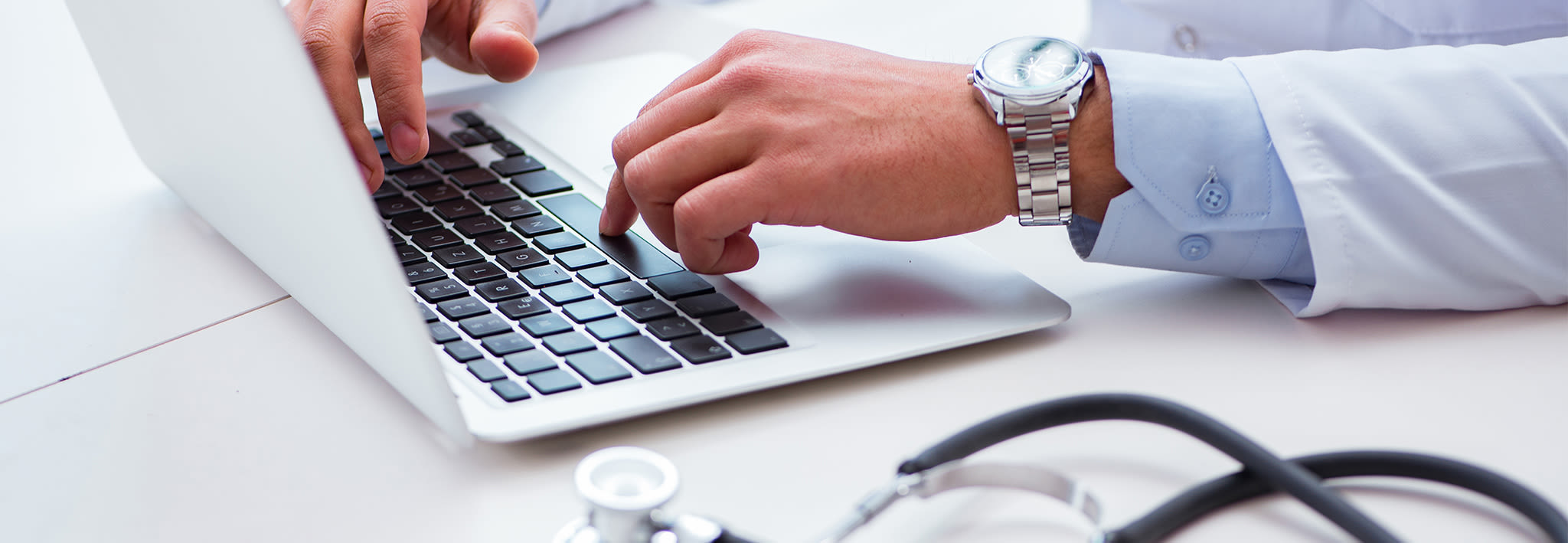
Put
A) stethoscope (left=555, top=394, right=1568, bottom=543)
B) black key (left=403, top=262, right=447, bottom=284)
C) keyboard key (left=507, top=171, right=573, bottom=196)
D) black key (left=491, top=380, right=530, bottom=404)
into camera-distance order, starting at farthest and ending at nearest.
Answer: keyboard key (left=507, top=171, right=573, bottom=196), black key (left=403, top=262, right=447, bottom=284), black key (left=491, top=380, right=530, bottom=404), stethoscope (left=555, top=394, right=1568, bottom=543)

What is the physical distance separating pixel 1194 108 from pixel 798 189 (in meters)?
0.19

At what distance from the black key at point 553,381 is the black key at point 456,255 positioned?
13cm

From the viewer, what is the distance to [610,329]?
50cm

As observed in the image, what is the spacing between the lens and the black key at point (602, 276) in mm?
549

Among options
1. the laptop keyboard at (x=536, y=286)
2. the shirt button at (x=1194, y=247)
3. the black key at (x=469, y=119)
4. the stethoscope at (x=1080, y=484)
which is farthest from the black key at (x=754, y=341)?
the black key at (x=469, y=119)

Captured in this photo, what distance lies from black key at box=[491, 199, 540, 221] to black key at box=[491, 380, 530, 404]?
0.60 feet

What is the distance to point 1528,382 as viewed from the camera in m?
0.48

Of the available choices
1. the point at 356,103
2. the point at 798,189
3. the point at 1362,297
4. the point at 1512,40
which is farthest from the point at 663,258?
the point at 1512,40

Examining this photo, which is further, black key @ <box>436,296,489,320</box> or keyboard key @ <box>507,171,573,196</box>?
keyboard key @ <box>507,171,573,196</box>

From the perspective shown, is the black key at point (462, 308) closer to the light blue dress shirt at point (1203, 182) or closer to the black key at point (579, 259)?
the black key at point (579, 259)

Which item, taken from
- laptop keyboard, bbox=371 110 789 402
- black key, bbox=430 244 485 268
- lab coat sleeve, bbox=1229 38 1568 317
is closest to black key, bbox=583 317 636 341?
laptop keyboard, bbox=371 110 789 402

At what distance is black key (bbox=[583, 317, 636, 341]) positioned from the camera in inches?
19.5

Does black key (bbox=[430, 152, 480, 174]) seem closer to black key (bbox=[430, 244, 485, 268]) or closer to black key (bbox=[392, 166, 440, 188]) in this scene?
black key (bbox=[392, 166, 440, 188])

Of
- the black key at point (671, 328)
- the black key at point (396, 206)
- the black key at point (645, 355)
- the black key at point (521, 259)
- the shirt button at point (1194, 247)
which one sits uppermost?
the black key at point (396, 206)
